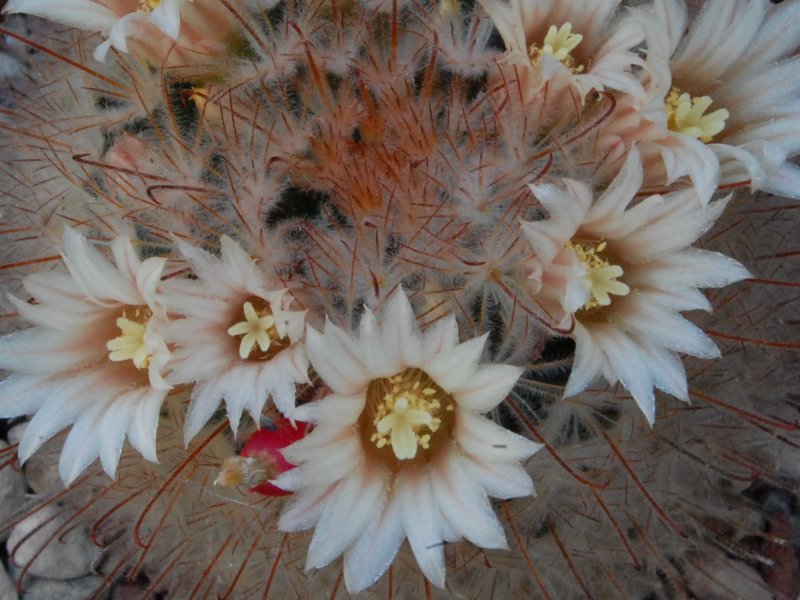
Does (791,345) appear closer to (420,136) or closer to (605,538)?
(605,538)

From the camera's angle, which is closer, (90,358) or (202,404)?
(202,404)

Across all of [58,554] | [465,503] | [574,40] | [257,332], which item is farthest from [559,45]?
[58,554]

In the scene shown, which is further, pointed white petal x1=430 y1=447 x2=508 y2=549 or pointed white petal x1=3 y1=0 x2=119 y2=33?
pointed white petal x1=3 y1=0 x2=119 y2=33

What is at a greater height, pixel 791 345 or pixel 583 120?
pixel 583 120

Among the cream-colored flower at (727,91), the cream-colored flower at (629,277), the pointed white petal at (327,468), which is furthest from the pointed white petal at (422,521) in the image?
the cream-colored flower at (727,91)

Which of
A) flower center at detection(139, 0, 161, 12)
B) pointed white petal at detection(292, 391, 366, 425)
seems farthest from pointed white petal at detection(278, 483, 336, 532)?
flower center at detection(139, 0, 161, 12)

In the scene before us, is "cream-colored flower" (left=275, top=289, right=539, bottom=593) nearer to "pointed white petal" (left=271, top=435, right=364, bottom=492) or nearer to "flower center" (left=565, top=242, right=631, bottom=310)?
"pointed white petal" (left=271, top=435, right=364, bottom=492)

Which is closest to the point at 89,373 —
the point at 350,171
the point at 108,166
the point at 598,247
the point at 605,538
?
the point at 108,166

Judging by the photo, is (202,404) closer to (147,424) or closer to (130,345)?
(147,424)
